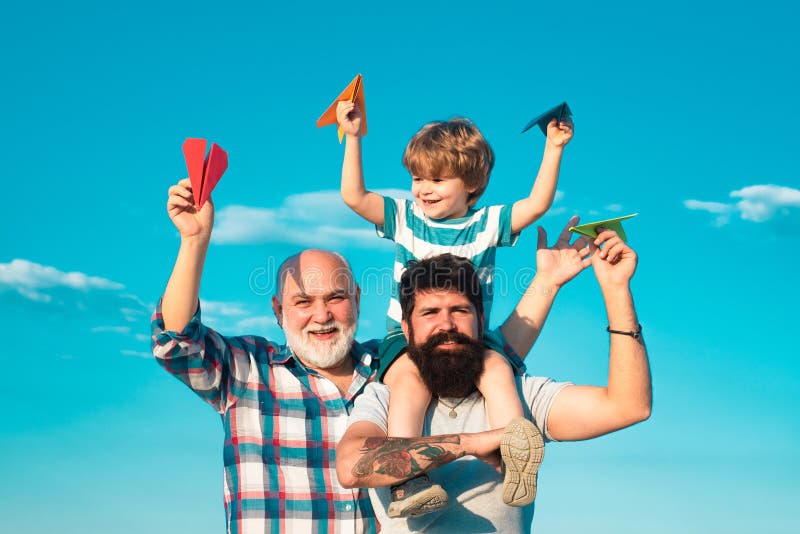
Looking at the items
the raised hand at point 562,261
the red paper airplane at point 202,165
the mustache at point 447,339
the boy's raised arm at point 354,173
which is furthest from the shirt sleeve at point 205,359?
the raised hand at point 562,261

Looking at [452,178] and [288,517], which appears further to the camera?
[452,178]

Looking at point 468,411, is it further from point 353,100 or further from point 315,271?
point 353,100

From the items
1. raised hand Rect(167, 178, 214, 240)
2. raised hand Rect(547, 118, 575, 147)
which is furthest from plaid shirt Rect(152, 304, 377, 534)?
raised hand Rect(547, 118, 575, 147)

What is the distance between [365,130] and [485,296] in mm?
1756

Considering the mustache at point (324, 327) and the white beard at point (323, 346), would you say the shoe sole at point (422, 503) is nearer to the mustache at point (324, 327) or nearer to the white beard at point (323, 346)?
the white beard at point (323, 346)

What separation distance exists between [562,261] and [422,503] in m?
3.07

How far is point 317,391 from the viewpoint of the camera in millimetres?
6789

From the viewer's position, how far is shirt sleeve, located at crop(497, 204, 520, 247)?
24.3 ft

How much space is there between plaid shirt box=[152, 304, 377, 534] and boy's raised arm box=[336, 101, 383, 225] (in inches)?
54.2

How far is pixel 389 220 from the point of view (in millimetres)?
7465

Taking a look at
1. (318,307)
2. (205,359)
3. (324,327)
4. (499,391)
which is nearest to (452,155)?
(318,307)

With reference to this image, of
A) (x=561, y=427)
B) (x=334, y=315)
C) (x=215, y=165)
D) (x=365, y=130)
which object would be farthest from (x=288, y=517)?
(x=365, y=130)

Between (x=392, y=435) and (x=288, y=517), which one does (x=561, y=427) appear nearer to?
(x=392, y=435)

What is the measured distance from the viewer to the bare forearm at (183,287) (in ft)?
20.6
